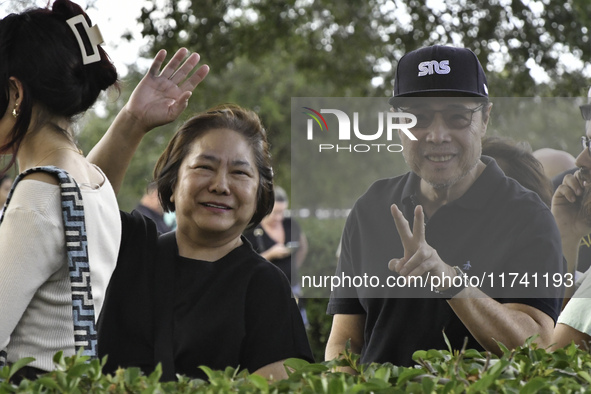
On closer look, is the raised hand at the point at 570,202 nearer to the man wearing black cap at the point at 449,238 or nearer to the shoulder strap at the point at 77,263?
the man wearing black cap at the point at 449,238

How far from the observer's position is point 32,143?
91.6 inches

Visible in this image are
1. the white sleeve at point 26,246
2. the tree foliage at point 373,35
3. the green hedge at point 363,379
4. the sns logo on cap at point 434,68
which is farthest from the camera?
the tree foliage at point 373,35

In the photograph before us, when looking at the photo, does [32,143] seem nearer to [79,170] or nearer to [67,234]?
[79,170]

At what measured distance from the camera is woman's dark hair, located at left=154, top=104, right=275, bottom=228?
2.87 metres

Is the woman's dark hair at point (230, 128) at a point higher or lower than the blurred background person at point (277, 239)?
higher

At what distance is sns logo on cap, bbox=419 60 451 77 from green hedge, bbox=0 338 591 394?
124 centimetres

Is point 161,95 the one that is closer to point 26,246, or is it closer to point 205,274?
point 205,274

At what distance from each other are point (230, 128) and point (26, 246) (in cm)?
100

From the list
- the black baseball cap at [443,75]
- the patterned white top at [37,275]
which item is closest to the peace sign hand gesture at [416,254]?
the black baseball cap at [443,75]

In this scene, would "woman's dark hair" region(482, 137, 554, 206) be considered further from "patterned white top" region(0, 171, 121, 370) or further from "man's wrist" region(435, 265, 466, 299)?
"patterned white top" region(0, 171, 121, 370)

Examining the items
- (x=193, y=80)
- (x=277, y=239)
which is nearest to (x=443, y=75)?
(x=193, y=80)

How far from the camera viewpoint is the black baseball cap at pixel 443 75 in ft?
9.09

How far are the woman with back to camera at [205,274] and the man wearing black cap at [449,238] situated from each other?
323 millimetres

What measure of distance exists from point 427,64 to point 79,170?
4.14 feet
